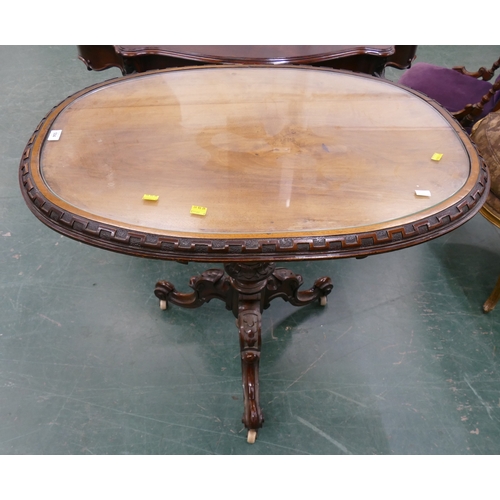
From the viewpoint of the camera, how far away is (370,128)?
1312 millimetres

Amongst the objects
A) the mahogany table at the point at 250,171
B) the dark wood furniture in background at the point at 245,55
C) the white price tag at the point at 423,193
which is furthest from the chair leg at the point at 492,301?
the dark wood furniture in background at the point at 245,55

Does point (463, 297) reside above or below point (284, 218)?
below

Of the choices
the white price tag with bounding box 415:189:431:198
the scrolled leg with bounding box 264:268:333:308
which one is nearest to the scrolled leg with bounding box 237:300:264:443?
the scrolled leg with bounding box 264:268:333:308

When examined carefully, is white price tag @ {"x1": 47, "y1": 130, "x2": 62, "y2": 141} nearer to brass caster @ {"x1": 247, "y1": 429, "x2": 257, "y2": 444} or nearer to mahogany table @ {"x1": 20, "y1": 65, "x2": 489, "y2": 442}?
mahogany table @ {"x1": 20, "y1": 65, "x2": 489, "y2": 442}

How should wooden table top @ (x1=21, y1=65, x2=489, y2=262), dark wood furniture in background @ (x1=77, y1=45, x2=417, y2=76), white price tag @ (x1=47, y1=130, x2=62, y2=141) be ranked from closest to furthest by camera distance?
wooden table top @ (x1=21, y1=65, x2=489, y2=262), white price tag @ (x1=47, y1=130, x2=62, y2=141), dark wood furniture in background @ (x1=77, y1=45, x2=417, y2=76)

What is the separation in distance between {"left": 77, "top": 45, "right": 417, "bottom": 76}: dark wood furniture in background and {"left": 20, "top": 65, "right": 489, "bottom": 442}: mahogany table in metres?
0.21

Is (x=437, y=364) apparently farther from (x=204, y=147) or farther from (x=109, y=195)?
(x=109, y=195)

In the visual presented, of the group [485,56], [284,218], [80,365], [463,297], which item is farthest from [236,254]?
[485,56]

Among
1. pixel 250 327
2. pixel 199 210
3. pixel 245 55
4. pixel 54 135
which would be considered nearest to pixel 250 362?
pixel 250 327

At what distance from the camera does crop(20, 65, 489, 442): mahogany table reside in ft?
3.27

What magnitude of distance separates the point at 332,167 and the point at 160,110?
589 millimetres

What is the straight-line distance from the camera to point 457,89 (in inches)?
81.1

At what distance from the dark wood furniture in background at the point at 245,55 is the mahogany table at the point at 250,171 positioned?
8.4 inches

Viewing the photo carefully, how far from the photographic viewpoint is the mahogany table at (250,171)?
1.00m
